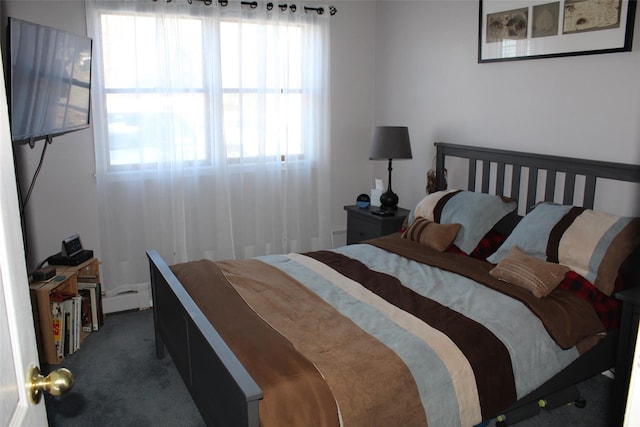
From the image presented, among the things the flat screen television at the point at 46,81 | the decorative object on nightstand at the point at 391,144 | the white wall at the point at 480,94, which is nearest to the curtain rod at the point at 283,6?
the white wall at the point at 480,94

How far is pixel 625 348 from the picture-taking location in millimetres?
2500

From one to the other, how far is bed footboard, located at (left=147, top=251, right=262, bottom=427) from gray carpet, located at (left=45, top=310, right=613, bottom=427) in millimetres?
259

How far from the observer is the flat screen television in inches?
93.9

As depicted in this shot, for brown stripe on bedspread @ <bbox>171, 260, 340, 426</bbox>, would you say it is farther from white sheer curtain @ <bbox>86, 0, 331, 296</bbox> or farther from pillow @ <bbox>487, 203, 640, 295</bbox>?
white sheer curtain @ <bbox>86, 0, 331, 296</bbox>

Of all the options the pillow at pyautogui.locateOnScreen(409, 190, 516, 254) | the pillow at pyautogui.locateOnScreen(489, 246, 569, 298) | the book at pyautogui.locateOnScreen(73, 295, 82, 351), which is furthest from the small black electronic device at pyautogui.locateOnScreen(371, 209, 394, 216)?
the book at pyautogui.locateOnScreen(73, 295, 82, 351)

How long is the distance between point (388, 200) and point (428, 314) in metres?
1.94

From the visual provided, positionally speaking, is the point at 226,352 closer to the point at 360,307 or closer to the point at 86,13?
the point at 360,307

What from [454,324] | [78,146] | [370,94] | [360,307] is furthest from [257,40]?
[454,324]

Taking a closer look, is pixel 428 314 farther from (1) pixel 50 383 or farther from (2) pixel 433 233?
(1) pixel 50 383

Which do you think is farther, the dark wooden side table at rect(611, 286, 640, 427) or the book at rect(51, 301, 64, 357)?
the book at rect(51, 301, 64, 357)

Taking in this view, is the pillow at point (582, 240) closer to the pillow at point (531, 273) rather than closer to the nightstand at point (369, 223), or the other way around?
the pillow at point (531, 273)

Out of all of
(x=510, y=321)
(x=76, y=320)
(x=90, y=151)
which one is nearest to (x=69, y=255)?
(x=76, y=320)

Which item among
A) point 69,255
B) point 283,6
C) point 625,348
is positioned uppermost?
point 283,6

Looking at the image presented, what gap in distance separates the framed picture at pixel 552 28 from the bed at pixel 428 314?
65cm
